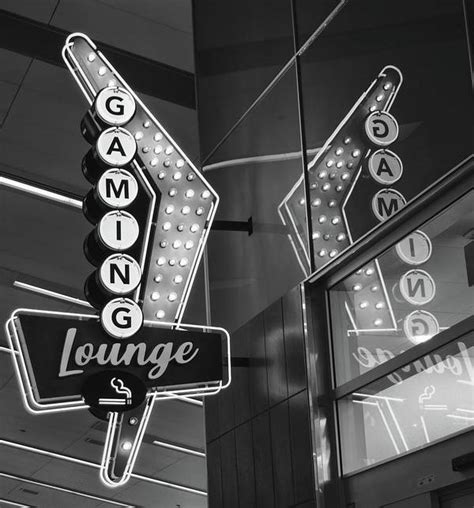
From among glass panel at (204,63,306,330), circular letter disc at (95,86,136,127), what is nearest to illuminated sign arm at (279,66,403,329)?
glass panel at (204,63,306,330)

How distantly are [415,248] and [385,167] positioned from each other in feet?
1.72

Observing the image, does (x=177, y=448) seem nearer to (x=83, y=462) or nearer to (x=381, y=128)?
(x=83, y=462)

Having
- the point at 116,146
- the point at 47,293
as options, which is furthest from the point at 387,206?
the point at 47,293

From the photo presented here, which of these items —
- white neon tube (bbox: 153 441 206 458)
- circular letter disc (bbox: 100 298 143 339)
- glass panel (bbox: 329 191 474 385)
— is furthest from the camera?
white neon tube (bbox: 153 441 206 458)

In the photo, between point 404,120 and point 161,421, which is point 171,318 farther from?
point 161,421

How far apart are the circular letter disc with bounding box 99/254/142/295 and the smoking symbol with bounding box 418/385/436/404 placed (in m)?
2.14

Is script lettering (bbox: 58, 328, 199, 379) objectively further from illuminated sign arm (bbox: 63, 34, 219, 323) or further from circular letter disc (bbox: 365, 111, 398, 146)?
circular letter disc (bbox: 365, 111, 398, 146)

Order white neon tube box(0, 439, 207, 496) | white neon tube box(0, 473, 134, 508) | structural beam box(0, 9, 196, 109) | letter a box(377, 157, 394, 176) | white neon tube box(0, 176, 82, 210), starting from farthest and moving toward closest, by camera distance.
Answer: white neon tube box(0, 473, 134, 508), white neon tube box(0, 439, 207, 496), white neon tube box(0, 176, 82, 210), structural beam box(0, 9, 196, 109), letter a box(377, 157, 394, 176)

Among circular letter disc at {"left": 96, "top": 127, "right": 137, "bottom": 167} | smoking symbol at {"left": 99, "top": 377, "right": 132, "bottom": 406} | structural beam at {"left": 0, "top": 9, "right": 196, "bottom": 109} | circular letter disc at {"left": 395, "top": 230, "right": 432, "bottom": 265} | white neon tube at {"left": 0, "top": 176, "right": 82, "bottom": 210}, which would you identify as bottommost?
smoking symbol at {"left": 99, "top": 377, "right": 132, "bottom": 406}

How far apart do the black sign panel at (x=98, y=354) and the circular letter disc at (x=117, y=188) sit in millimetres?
791

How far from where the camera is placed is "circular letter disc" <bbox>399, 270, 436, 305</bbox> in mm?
5062

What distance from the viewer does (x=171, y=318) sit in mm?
6766

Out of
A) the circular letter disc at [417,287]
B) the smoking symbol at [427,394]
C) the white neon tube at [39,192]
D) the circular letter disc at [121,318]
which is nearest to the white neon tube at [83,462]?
the white neon tube at [39,192]

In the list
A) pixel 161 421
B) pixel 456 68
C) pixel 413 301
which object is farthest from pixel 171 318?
pixel 161 421
